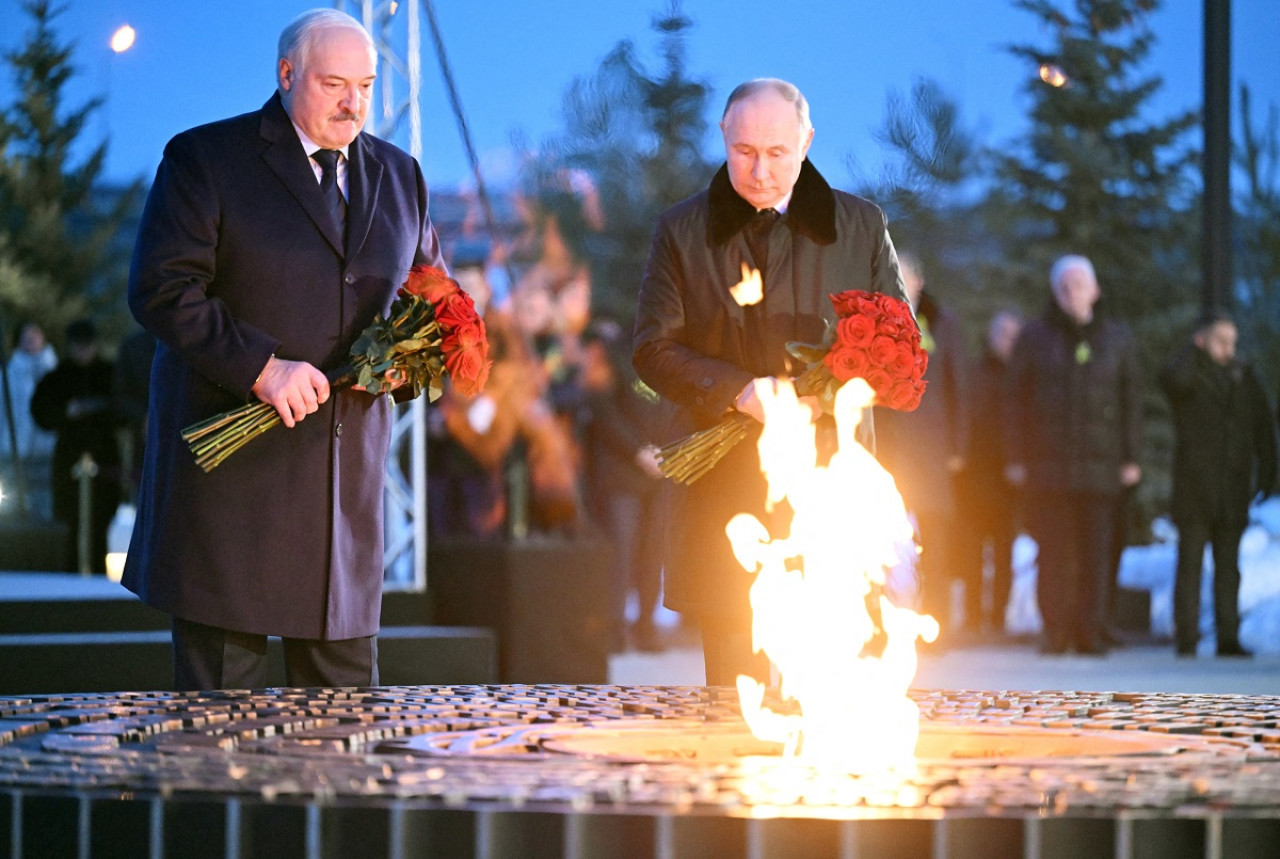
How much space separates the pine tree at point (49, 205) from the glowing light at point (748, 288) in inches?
669

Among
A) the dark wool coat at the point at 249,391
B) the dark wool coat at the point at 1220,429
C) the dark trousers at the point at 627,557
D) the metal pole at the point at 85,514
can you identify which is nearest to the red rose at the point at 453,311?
the dark wool coat at the point at 249,391

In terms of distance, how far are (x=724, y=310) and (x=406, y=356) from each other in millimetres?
767

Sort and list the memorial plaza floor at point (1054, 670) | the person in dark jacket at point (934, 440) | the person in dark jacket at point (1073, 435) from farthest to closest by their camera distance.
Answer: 1. the person in dark jacket at point (1073, 435)
2. the person in dark jacket at point (934, 440)
3. the memorial plaza floor at point (1054, 670)

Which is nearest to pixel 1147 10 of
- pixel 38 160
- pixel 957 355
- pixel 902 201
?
pixel 902 201

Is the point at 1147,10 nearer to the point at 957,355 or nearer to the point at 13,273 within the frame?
the point at 13,273

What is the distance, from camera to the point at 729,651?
428 centimetres

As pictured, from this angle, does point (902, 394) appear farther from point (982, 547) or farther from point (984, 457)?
point (982, 547)

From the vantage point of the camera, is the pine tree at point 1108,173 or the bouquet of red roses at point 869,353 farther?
the pine tree at point 1108,173

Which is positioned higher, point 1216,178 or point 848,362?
point 1216,178

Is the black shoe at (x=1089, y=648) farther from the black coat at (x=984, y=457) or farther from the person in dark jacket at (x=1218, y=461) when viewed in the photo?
the black coat at (x=984, y=457)

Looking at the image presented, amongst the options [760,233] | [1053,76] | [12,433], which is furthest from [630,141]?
[760,233]

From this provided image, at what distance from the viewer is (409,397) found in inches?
163

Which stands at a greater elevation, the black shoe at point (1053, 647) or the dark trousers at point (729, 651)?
the dark trousers at point (729, 651)

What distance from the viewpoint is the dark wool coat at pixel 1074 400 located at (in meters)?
10.6
